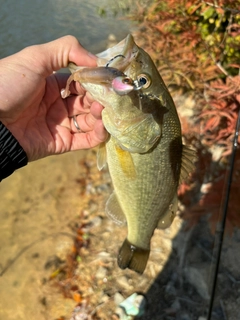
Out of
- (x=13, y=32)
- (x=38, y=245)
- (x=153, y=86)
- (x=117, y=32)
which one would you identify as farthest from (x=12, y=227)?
(x=117, y=32)

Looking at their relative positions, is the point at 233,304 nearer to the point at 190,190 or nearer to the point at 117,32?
the point at 190,190

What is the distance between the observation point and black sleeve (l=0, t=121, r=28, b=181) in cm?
219

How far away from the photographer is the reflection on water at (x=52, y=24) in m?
6.63

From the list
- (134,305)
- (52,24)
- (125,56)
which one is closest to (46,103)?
(125,56)

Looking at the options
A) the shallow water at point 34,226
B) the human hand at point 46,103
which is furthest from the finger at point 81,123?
the shallow water at point 34,226

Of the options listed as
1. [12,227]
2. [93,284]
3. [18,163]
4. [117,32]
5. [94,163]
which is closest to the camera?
[18,163]

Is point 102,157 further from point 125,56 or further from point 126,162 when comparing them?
point 125,56

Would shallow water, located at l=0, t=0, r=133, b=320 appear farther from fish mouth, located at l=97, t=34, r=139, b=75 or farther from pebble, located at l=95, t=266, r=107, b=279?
fish mouth, located at l=97, t=34, r=139, b=75

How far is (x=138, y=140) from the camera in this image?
6.34 feet

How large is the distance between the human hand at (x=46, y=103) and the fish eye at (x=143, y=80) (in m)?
0.33

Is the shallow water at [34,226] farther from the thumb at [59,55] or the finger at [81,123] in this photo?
the thumb at [59,55]

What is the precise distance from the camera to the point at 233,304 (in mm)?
3197

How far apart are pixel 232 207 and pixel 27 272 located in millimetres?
2312

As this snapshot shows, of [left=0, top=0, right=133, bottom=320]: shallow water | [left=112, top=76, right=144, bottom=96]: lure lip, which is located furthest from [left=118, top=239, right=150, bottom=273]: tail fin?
[left=0, top=0, right=133, bottom=320]: shallow water
